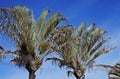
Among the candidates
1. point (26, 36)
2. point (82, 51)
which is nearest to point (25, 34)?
point (26, 36)

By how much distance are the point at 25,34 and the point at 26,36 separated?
0.14 m

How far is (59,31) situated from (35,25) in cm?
165

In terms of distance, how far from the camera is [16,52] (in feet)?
69.9

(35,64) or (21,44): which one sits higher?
(21,44)

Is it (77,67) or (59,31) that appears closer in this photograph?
(59,31)

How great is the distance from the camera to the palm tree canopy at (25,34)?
20641 millimetres

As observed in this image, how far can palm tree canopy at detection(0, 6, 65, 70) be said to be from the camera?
20641mm

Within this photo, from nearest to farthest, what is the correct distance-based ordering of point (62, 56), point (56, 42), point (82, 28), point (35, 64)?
1. point (35, 64)
2. point (56, 42)
3. point (62, 56)
4. point (82, 28)

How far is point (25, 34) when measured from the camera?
21.0 m

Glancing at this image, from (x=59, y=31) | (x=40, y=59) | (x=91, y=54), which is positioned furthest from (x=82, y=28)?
(x=40, y=59)

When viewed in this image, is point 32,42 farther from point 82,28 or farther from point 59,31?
point 82,28

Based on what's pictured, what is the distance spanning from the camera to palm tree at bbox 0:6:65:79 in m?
20.6

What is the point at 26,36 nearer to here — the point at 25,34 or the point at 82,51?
the point at 25,34

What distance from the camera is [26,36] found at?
68.8ft
